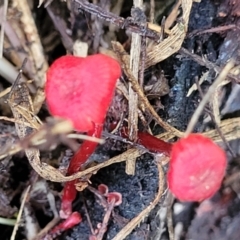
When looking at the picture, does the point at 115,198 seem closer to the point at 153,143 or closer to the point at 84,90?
the point at 153,143

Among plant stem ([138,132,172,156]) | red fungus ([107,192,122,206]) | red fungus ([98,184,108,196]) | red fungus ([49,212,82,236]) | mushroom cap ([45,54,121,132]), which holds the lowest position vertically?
red fungus ([49,212,82,236])

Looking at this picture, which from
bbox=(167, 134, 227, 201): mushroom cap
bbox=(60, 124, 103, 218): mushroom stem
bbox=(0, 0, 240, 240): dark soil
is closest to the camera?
bbox=(167, 134, 227, 201): mushroom cap

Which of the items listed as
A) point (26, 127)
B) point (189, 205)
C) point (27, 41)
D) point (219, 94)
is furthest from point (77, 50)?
point (189, 205)

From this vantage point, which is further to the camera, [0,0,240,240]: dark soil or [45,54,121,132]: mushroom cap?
[0,0,240,240]: dark soil

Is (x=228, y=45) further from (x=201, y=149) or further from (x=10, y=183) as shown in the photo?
(x=10, y=183)

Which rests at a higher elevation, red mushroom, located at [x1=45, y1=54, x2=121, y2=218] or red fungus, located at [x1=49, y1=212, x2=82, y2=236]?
red mushroom, located at [x1=45, y1=54, x2=121, y2=218]

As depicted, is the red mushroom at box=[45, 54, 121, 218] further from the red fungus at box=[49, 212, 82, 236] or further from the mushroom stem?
the red fungus at box=[49, 212, 82, 236]

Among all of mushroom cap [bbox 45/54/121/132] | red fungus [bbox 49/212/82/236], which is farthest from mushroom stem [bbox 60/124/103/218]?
mushroom cap [bbox 45/54/121/132]

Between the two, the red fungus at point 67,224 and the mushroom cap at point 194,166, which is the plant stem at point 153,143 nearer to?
the mushroom cap at point 194,166
